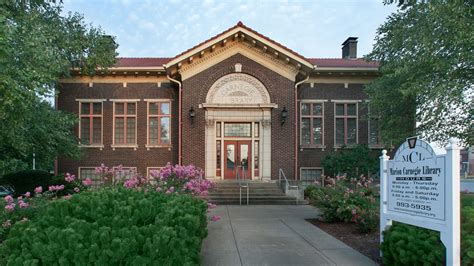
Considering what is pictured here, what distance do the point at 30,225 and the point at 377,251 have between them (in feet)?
20.1

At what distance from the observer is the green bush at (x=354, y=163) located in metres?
18.0

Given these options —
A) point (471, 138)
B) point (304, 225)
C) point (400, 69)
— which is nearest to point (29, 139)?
point (304, 225)

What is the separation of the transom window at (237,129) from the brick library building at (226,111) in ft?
0.17

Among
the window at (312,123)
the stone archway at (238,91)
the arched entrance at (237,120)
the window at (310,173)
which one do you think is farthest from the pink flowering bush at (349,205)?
the window at (312,123)

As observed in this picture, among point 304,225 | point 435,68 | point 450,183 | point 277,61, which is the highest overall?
point 277,61

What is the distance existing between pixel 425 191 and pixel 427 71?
7660 millimetres

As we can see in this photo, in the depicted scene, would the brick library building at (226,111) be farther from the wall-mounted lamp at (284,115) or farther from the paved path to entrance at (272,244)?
the paved path to entrance at (272,244)

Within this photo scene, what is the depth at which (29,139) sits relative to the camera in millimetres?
13703

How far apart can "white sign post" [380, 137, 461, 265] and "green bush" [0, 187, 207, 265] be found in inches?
131

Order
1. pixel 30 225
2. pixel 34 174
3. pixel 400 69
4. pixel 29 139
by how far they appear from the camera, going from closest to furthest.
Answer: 1. pixel 30 225
2. pixel 400 69
3. pixel 29 139
4. pixel 34 174

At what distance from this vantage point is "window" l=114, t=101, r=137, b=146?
20.4m

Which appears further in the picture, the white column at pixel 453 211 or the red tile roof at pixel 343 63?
the red tile roof at pixel 343 63

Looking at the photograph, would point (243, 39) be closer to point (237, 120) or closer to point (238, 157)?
point (237, 120)

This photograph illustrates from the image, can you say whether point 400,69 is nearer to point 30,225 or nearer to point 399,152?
point 399,152
